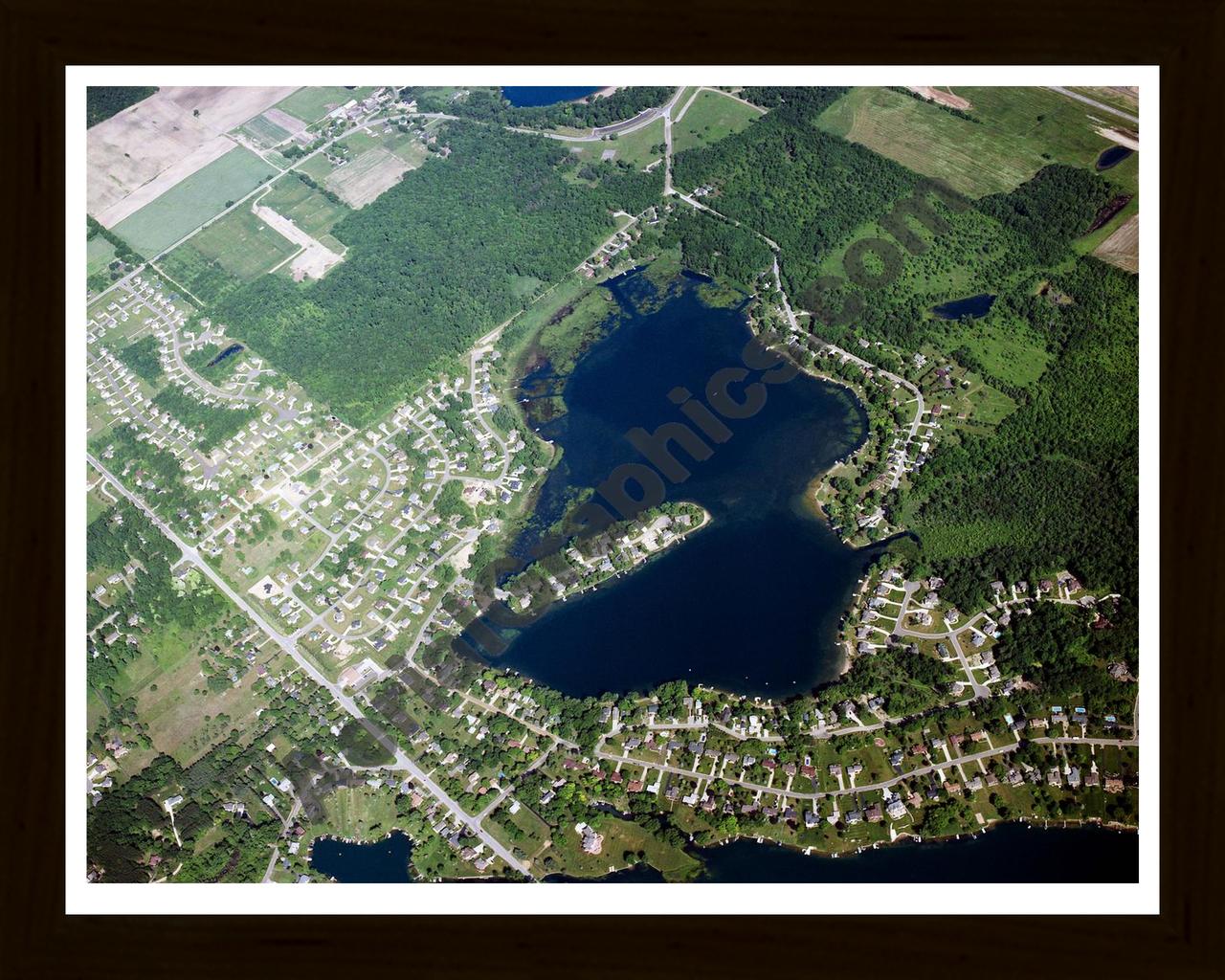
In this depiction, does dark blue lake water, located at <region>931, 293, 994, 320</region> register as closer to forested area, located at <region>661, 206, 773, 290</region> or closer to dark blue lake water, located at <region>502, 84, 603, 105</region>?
forested area, located at <region>661, 206, 773, 290</region>

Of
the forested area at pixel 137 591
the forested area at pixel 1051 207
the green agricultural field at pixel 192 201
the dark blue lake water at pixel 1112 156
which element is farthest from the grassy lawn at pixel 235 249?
the dark blue lake water at pixel 1112 156

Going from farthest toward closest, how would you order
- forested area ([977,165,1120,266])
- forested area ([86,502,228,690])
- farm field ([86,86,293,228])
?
1. farm field ([86,86,293,228])
2. forested area ([977,165,1120,266])
3. forested area ([86,502,228,690])

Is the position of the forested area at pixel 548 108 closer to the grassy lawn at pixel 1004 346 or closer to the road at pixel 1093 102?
the road at pixel 1093 102

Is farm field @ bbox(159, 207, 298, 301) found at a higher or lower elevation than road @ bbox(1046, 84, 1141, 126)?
higher

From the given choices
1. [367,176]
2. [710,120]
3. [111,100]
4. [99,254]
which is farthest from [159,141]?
[710,120]

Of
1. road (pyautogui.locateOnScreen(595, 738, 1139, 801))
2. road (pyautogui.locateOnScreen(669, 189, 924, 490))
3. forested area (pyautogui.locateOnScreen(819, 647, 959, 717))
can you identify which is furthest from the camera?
road (pyautogui.locateOnScreen(669, 189, 924, 490))

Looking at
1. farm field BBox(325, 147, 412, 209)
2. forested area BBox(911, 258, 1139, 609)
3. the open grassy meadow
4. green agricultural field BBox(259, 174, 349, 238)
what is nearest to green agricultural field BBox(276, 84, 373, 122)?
farm field BBox(325, 147, 412, 209)
